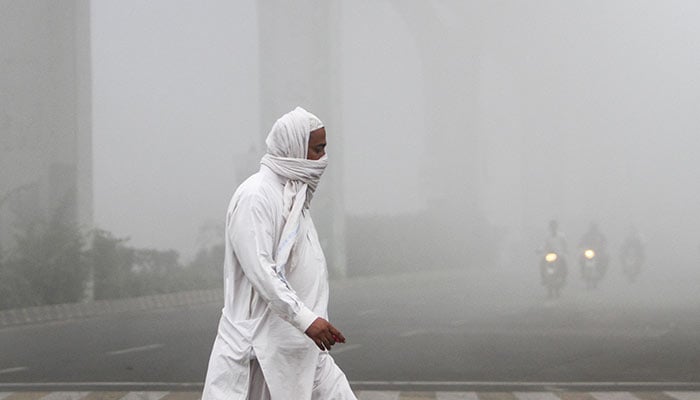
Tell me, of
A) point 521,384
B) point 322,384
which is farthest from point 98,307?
→ point 322,384

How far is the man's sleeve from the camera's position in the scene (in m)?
3.65

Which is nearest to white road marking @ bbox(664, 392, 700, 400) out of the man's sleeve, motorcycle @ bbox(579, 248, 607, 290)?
motorcycle @ bbox(579, 248, 607, 290)

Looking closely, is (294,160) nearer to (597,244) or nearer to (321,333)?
(321,333)

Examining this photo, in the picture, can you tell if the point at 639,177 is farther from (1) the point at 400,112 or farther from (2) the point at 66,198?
(2) the point at 66,198

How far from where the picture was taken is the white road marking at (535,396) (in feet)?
26.0

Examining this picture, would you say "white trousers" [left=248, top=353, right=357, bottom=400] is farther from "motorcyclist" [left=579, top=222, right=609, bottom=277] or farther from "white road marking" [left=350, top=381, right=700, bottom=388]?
"motorcyclist" [left=579, top=222, right=609, bottom=277]

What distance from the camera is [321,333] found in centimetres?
362

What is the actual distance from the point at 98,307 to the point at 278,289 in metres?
5.64

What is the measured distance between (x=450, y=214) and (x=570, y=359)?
1436 millimetres

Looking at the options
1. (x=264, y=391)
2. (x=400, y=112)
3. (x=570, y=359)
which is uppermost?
(x=400, y=112)

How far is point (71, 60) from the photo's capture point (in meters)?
9.05

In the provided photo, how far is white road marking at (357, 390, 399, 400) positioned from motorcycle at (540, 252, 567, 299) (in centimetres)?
152

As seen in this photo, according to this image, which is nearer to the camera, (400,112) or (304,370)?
(304,370)

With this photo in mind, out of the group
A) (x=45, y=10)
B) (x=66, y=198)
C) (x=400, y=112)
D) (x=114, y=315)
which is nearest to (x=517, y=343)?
(x=400, y=112)
